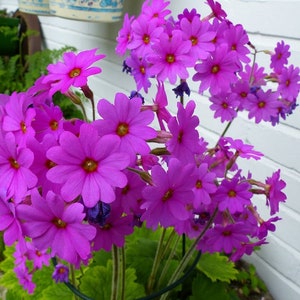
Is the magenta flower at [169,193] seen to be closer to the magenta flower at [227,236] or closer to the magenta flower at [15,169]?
the magenta flower at [15,169]

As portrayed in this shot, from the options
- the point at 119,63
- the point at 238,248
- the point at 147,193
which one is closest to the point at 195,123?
the point at 147,193

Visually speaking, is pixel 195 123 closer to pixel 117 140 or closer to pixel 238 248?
pixel 117 140

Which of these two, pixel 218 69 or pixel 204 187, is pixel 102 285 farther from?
pixel 218 69

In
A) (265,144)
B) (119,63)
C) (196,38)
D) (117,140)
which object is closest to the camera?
(117,140)

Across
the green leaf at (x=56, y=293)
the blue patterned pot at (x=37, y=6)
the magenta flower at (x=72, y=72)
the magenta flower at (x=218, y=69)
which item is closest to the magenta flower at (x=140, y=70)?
the magenta flower at (x=218, y=69)

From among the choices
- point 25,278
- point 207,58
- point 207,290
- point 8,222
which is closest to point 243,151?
point 207,58

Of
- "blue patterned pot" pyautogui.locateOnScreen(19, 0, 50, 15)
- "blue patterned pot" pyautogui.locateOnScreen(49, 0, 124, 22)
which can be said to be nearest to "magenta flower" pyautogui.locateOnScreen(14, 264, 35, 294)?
"blue patterned pot" pyautogui.locateOnScreen(49, 0, 124, 22)
